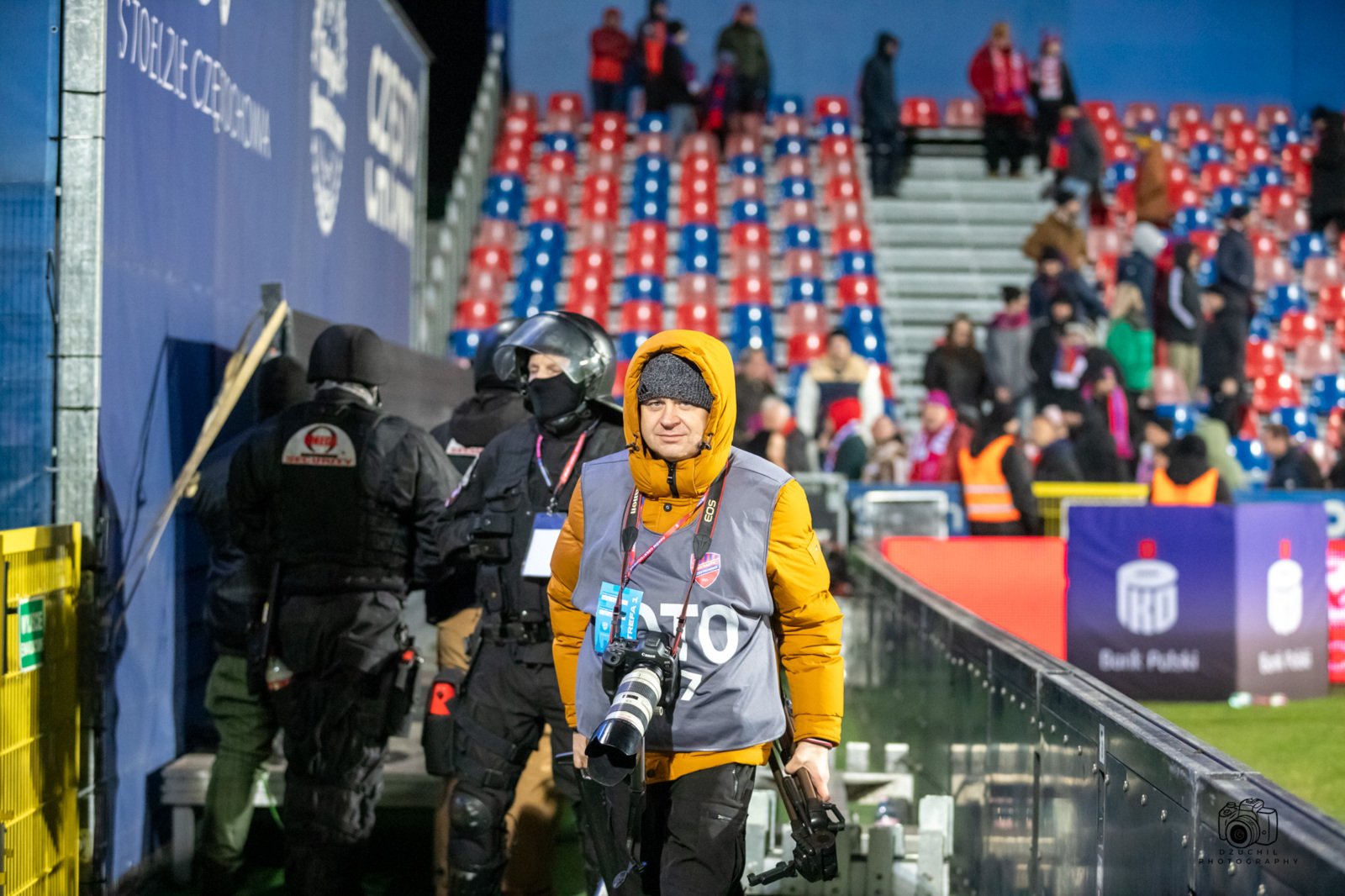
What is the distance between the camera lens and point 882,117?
20000mm

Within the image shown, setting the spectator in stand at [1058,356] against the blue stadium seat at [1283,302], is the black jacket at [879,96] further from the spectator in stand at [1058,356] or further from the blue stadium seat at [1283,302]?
the spectator in stand at [1058,356]

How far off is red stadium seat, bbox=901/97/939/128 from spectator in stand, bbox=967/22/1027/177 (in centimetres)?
166

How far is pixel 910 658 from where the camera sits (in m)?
7.25

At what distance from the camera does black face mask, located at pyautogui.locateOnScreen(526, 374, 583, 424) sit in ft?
15.5

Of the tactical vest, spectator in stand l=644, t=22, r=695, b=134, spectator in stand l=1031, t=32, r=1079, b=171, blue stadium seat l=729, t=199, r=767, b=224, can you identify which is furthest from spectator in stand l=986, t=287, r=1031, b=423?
the tactical vest

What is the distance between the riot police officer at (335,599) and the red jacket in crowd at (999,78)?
53.2 feet

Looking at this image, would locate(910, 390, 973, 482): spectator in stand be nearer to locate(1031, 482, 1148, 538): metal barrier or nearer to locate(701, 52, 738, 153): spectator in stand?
locate(1031, 482, 1148, 538): metal barrier

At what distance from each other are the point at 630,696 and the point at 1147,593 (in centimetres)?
791

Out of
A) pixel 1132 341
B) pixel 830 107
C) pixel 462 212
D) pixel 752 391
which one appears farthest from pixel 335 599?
pixel 830 107

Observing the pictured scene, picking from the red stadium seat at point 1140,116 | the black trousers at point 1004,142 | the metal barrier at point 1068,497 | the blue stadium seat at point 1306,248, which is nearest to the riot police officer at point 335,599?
the metal barrier at point 1068,497

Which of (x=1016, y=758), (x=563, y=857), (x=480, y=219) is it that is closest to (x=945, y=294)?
(x=480, y=219)

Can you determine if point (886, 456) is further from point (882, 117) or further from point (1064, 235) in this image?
point (882, 117)

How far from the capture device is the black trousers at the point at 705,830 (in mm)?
3537

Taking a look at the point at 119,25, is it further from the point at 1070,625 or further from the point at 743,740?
the point at 1070,625
